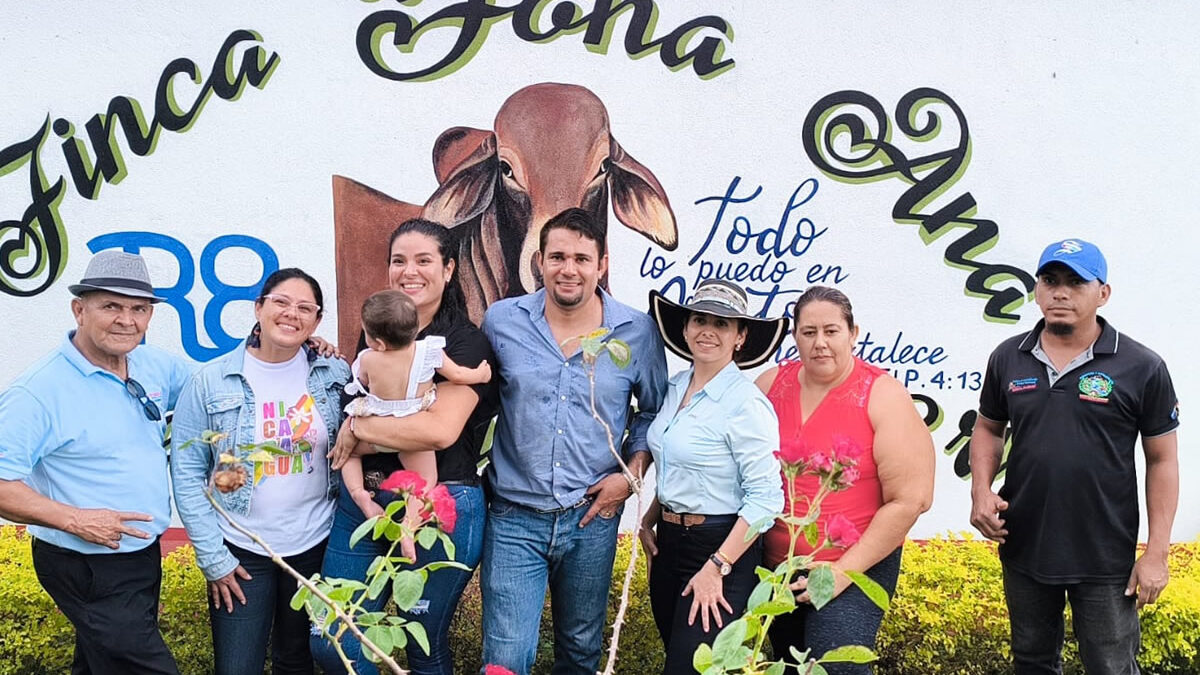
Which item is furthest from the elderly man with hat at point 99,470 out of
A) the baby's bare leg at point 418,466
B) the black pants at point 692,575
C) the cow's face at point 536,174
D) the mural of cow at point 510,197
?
the cow's face at point 536,174

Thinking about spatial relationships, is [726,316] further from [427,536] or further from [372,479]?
[427,536]

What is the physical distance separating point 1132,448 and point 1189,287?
7.02ft

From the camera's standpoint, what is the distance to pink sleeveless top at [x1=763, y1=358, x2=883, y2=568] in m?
2.84

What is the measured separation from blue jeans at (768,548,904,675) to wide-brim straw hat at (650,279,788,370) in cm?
72

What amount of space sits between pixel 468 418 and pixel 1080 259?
183 cm

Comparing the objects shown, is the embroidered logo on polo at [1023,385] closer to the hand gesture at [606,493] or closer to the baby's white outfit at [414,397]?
the hand gesture at [606,493]

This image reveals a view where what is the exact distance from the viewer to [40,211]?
4.53 m

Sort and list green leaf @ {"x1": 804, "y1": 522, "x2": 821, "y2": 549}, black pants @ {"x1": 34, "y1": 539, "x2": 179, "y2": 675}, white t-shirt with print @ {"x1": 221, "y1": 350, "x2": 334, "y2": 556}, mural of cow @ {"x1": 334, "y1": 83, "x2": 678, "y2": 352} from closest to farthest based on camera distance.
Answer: green leaf @ {"x1": 804, "y1": 522, "x2": 821, "y2": 549}, black pants @ {"x1": 34, "y1": 539, "x2": 179, "y2": 675}, white t-shirt with print @ {"x1": 221, "y1": 350, "x2": 334, "y2": 556}, mural of cow @ {"x1": 334, "y1": 83, "x2": 678, "y2": 352}

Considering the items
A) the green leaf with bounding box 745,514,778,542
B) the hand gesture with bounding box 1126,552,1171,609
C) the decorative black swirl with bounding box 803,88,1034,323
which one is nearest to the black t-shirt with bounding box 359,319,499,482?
the green leaf with bounding box 745,514,778,542

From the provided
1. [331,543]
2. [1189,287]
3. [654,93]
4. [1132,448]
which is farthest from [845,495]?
[1189,287]

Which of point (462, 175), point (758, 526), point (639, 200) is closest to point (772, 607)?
point (758, 526)

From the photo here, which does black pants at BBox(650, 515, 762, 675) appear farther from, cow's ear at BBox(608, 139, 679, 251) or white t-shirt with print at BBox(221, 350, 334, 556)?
cow's ear at BBox(608, 139, 679, 251)

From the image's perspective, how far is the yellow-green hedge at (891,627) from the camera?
145 inches

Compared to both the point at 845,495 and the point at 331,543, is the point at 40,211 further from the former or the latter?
the point at 845,495
